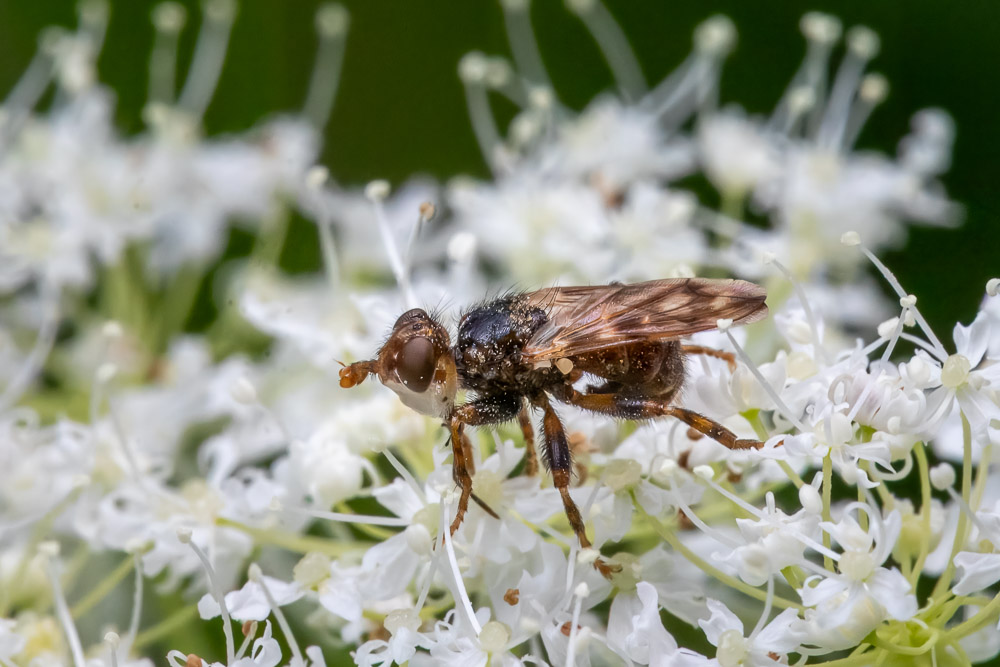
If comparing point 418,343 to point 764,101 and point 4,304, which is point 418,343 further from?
point 764,101

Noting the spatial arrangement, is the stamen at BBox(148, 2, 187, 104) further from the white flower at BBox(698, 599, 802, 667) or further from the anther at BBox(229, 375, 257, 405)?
the white flower at BBox(698, 599, 802, 667)

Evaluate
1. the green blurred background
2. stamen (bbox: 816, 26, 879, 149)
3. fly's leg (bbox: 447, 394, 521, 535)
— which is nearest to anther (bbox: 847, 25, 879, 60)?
stamen (bbox: 816, 26, 879, 149)

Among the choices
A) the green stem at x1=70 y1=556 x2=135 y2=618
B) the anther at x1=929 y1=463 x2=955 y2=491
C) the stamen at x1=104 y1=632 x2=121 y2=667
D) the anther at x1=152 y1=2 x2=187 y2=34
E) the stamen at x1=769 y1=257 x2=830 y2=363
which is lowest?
the green stem at x1=70 y1=556 x2=135 y2=618

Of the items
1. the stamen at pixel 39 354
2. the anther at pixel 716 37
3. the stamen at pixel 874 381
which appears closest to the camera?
the stamen at pixel 874 381

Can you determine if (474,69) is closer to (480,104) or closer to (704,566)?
(480,104)

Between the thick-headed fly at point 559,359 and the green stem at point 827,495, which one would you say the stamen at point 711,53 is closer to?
the thick-headed fly at point 559,359

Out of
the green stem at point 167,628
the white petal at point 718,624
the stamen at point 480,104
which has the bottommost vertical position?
the green stem at point 167,628

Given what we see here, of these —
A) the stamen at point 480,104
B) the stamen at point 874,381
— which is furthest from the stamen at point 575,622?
the stamen at point 480,104

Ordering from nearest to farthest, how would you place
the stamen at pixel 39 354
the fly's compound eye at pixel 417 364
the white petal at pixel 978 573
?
the white petal at pixel 978 573 < the fly's compound eye at pixel 417 364 < the stamen at pixel 39 354
